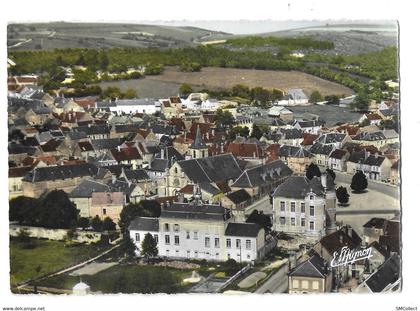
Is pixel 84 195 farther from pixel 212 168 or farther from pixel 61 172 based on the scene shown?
pixel 212 168

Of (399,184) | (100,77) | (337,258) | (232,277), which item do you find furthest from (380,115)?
(100,77)

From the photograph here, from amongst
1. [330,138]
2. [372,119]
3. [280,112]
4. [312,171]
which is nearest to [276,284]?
[312,171]

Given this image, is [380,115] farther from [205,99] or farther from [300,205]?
[205,99]

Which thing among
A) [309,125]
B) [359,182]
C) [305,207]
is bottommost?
[305,207]

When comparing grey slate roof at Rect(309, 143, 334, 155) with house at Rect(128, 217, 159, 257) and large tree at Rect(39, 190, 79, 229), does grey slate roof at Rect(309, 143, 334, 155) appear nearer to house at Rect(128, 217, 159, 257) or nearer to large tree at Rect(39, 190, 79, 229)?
house at Rect(128, 217, 159, 257)

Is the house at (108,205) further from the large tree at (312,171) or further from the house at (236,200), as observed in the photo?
the large tree at (312,171)
